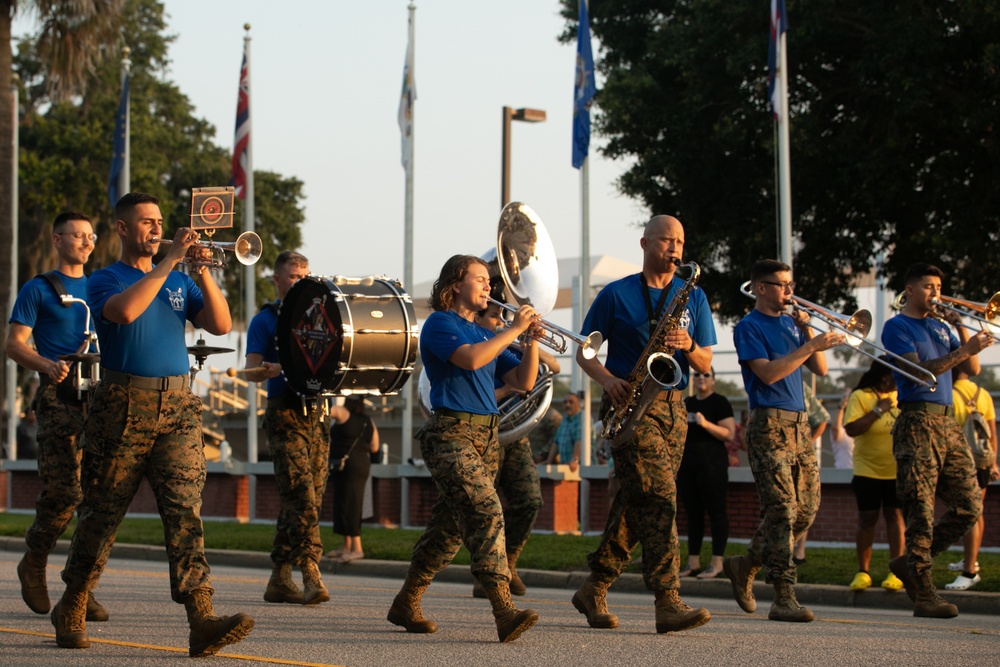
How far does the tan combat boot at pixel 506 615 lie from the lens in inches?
301

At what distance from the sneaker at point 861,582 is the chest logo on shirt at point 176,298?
601 centimetres

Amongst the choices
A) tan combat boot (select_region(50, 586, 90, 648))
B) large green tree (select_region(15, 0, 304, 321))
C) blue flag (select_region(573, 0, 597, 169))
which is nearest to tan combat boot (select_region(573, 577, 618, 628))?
tan combat boot (select_region(50, 586, 90, 648))

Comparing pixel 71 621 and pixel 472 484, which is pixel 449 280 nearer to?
pixel 472 484

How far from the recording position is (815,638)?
324 inches

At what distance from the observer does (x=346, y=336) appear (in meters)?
9.22

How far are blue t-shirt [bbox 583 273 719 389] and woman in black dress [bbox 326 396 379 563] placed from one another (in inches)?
247

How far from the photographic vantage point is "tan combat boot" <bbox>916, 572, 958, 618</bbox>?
977cm

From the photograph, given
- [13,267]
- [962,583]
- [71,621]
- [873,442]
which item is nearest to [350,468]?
[873,442]

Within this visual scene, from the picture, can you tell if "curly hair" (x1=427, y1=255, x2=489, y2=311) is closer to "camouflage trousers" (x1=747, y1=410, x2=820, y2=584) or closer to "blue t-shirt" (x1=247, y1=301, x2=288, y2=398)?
"blue t-shirt" (x1=247, y1=301, x2=288, y2=398)

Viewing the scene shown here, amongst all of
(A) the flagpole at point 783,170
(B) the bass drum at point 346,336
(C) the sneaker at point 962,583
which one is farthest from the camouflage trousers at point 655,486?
(A) the flagpole at point 783,170

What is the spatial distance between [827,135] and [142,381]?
18886mm

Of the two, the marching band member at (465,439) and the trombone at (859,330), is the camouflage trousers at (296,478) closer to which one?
the marching band member at (465,439)

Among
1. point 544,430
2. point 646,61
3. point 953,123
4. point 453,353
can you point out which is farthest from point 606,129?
point 453,353

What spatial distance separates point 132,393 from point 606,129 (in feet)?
65.1
